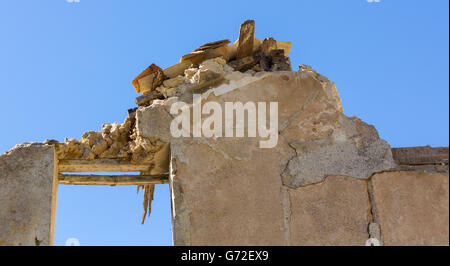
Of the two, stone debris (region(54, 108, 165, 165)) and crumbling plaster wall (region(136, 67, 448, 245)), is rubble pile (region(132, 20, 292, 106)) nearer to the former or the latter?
crumbling plaster wall (region(136, 67, 448, 245))

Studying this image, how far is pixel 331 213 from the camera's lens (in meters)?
4.85

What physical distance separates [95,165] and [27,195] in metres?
0.61

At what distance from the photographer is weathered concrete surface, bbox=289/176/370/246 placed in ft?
15.7

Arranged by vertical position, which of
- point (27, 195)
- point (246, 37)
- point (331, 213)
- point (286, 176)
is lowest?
point (331, 213)

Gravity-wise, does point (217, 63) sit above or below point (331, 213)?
above

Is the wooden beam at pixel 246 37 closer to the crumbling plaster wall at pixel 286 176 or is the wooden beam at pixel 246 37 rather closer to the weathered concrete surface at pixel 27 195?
the crumbling plaster wall at pixel 286 176

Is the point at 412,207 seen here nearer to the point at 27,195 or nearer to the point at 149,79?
the point at 149,79

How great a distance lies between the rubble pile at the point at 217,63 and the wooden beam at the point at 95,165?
0.63 metres

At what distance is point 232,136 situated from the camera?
5.14 metres

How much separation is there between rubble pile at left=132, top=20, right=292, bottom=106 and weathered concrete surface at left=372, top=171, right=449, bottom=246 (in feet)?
4.71

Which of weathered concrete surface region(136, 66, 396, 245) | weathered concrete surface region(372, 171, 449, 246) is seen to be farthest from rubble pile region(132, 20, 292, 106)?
weathered concrete surface region(372, 171, 449, 246)

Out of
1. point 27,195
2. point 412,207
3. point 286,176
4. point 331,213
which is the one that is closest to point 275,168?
point 286,176

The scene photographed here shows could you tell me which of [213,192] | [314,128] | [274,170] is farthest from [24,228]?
[314,128]
